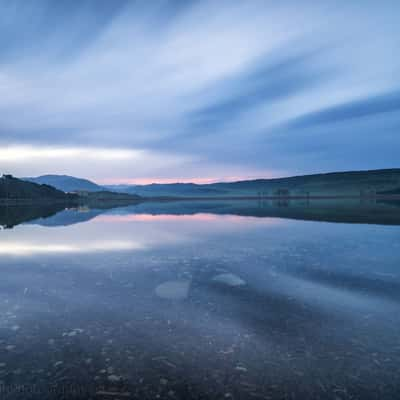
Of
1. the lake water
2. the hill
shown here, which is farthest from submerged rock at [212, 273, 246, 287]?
the hill

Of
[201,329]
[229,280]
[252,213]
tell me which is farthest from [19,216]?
[201,329]

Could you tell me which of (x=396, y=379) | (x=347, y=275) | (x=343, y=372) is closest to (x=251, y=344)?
(x=343, y=372)

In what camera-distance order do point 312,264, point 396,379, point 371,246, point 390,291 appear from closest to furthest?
point 396,379 → point 390,291 → point 312,264 → point 371,246

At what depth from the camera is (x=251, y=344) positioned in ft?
18.2

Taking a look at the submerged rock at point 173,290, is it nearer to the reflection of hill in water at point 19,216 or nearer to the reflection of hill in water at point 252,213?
the reflection of hill in water at point 252,213

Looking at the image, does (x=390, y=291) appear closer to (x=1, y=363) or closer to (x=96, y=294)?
(x=96, y=294)

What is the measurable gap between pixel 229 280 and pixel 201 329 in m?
3.96

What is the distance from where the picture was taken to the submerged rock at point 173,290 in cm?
838

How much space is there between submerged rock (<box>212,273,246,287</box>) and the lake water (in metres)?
0.04

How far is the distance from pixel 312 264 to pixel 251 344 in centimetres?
775

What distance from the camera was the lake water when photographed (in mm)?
4379

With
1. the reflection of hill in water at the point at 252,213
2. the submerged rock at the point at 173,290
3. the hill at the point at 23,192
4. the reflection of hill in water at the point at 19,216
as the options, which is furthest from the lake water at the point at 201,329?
the hill at the point at 23,192

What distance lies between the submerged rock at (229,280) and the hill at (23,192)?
424 feet

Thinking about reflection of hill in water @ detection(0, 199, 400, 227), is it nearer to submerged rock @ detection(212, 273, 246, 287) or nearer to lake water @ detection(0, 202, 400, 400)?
lake water @ detection(0, 202, 400, 400)
